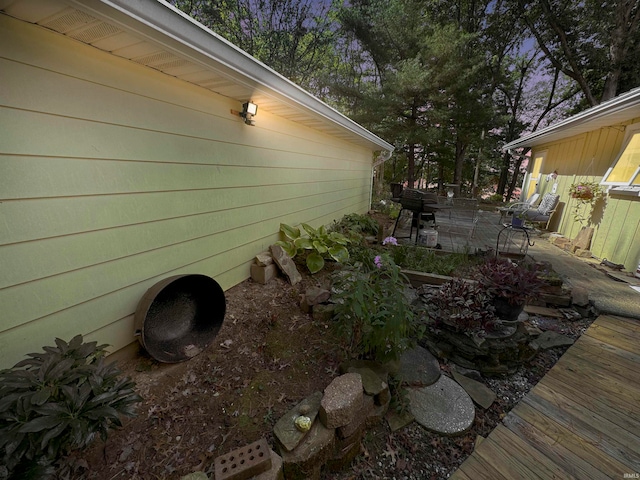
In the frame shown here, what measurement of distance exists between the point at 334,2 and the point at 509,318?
15150 millimetres

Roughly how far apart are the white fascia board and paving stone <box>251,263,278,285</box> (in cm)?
182

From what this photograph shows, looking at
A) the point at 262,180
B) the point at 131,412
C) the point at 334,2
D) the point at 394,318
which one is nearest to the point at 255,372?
the point at 131,412

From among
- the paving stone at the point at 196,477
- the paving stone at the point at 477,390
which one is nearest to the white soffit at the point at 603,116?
the paving stone at the point at 477,390

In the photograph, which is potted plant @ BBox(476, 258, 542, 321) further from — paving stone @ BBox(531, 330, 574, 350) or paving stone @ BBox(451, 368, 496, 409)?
paving stone @ BBox(451, 368, 496, 409)

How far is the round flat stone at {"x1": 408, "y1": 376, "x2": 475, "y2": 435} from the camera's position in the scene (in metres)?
1.79

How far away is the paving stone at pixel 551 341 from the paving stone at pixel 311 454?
226 centimetres

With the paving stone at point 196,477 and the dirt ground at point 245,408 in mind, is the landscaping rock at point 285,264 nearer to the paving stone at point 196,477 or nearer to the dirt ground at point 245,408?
the dirt ground at point 245,408

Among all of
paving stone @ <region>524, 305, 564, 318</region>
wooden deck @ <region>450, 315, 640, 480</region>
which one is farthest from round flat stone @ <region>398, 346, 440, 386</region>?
paving stone @ <region>524, 305, 564, 318</region>

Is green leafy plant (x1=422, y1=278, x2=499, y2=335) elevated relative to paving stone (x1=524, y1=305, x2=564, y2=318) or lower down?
elevated

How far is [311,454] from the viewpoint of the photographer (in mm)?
1344

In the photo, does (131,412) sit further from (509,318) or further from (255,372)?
(509,318)

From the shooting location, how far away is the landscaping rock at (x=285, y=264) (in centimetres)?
312

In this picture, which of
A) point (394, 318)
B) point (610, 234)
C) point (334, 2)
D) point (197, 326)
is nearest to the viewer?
point (394, 318)

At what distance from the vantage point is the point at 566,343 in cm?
250
